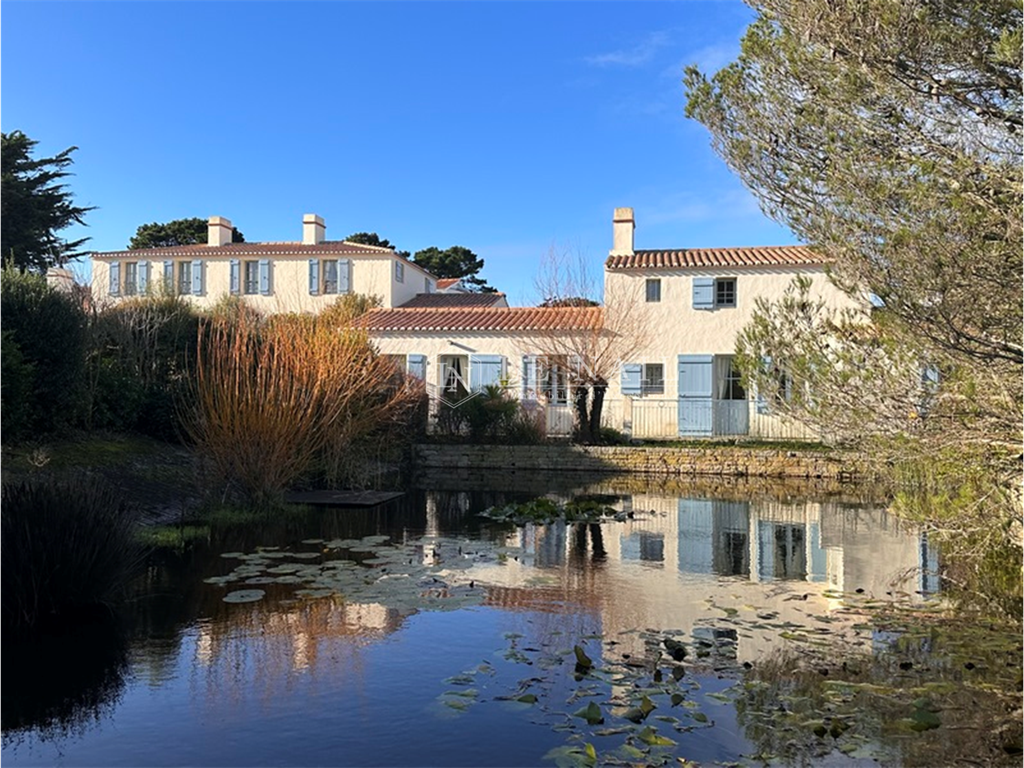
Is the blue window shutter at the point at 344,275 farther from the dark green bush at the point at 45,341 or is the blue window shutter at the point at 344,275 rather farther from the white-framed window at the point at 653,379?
the dark green bush at the point at 45,341

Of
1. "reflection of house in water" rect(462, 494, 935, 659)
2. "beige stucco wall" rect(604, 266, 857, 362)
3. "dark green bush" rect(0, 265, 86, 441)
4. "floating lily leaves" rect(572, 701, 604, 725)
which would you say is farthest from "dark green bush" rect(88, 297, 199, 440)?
"beige stucco wall" rect(604, 266, 857, 362)

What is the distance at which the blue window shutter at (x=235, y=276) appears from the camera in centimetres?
3156

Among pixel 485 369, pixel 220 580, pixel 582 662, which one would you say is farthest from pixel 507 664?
pixel 485 369

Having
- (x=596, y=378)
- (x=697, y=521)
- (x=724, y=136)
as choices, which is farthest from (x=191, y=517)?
(x=596, y=378)

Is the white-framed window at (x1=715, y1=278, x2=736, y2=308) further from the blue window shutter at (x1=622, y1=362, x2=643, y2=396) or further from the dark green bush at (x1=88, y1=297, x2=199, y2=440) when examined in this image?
the dark green bush at (x1=88, y1=297, x2=199, y2=440)

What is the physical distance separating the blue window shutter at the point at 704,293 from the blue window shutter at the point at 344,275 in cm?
1358

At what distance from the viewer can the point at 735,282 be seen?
23.4 metres

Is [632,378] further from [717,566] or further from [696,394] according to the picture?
[717,566]

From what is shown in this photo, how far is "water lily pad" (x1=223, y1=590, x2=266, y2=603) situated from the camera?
21.7 feet

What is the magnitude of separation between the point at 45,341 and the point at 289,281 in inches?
775

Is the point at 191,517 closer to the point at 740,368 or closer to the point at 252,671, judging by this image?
the point at 252,671

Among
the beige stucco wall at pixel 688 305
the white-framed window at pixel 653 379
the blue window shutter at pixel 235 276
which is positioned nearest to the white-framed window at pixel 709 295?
the beige stucco wall at pixel 688 305

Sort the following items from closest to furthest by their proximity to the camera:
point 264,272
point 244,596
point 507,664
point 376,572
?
point 507,664 → point 244,596 → point 376,572 → point 264,272

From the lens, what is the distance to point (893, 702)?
4.49m
